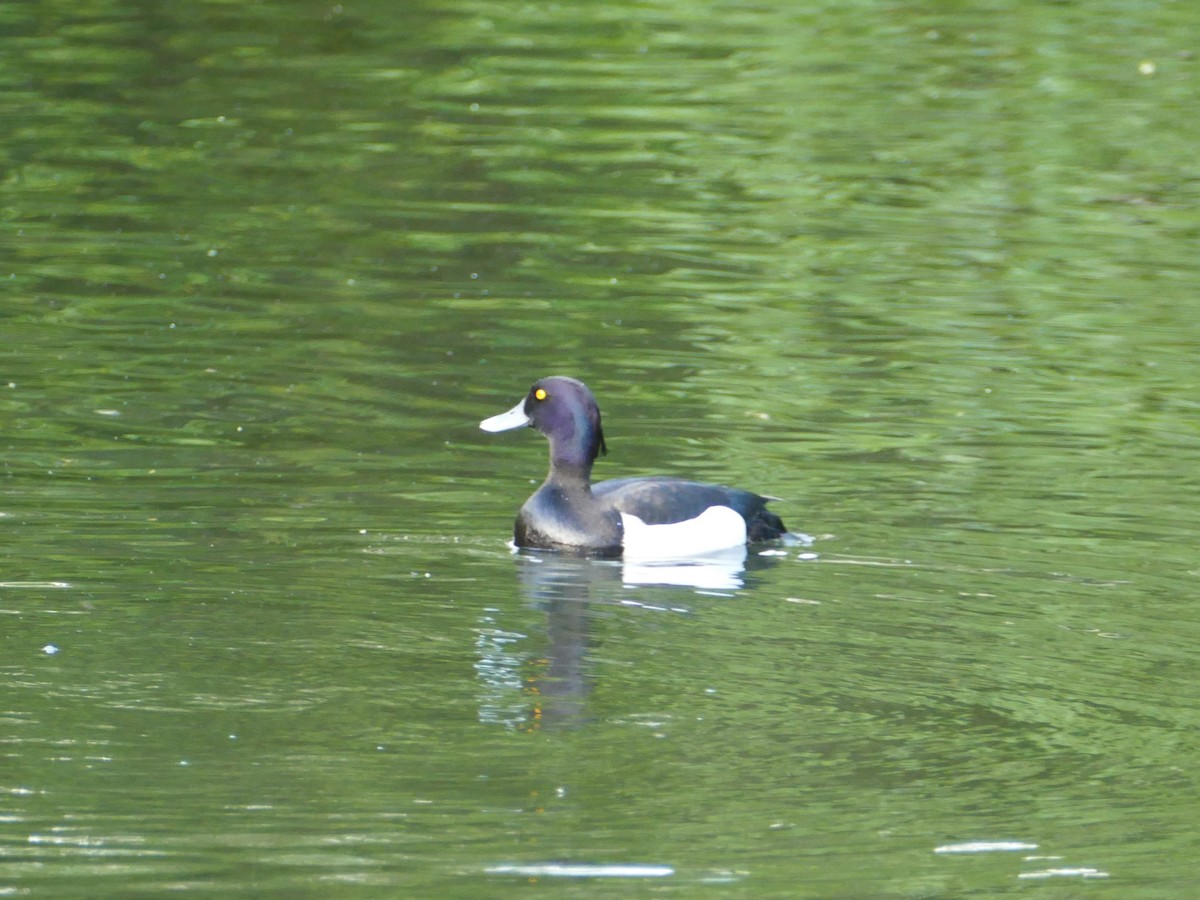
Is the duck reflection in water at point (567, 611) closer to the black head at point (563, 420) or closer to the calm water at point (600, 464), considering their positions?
the calm water at point (600, 464)

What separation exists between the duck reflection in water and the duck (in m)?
0.09

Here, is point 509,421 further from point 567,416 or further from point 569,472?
point 569,472

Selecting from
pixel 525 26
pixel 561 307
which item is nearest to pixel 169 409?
pixel 561 307

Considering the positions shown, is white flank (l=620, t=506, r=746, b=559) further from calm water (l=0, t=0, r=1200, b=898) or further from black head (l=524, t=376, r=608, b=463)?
black head (l=524, t=376, r=608, b=463)

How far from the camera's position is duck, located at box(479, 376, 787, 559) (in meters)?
11.8

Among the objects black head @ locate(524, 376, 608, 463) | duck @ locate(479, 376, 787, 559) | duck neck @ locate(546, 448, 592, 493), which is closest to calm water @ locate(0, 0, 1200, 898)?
duck @ locate(479, 376, 787, 559)

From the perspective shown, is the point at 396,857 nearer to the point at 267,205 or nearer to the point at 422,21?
the point at 267,205

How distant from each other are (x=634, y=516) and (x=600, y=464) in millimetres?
1677

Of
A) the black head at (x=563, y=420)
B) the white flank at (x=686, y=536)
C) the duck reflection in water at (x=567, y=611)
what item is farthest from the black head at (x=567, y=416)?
the duck reflection in water at (x=567, y=611)

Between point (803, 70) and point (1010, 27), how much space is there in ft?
12.8

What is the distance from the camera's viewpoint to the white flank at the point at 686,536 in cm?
1181

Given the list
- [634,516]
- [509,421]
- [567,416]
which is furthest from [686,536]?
[509,421]

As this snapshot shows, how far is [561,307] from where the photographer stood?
17.0m

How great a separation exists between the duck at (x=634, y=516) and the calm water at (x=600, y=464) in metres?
0.23
